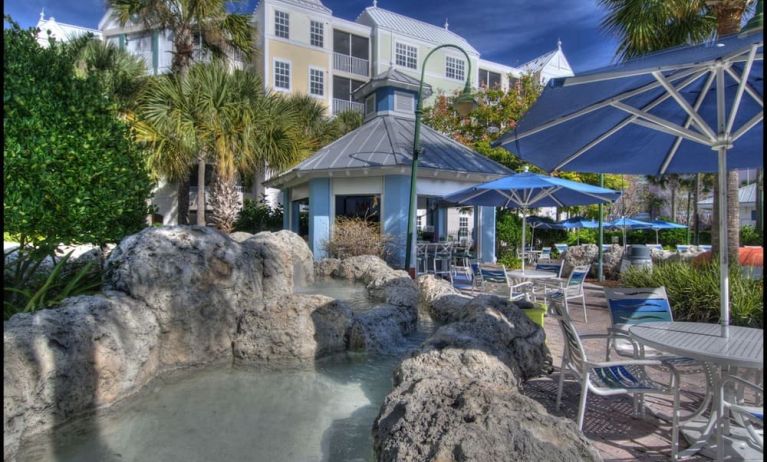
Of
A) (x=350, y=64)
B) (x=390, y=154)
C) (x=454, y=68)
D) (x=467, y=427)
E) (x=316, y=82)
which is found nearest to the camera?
(x=467, y=427)

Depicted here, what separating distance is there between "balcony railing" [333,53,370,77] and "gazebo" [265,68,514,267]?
40.2ft

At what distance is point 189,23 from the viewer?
569 inches

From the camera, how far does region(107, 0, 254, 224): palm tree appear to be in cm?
1377

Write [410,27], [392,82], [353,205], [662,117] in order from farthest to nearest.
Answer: [410,27] → [353,205] → [392,82] → [662,117]

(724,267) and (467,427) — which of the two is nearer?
(467,427)

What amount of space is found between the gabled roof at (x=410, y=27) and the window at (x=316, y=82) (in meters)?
5.71

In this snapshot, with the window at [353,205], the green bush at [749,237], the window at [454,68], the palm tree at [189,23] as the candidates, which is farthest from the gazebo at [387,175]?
the green bush at [749,237]

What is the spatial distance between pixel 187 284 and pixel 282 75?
21.5 metres

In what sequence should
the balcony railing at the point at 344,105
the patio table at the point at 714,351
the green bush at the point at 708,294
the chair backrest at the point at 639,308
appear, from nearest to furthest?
the patio table at the point at 714,351, the chair backrest at the point at 639,308, the green bush at the point at 708,294, the balcony railing at the point at 344,105

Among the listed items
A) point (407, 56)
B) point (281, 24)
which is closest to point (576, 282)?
point (281, 24)

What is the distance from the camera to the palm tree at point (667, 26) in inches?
361

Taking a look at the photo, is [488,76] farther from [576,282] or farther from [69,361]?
[69,361]

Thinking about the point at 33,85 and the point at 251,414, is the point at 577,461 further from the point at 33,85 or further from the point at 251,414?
the point at 33,85

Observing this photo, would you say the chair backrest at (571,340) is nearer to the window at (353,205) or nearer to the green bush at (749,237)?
the window at (353,205)
